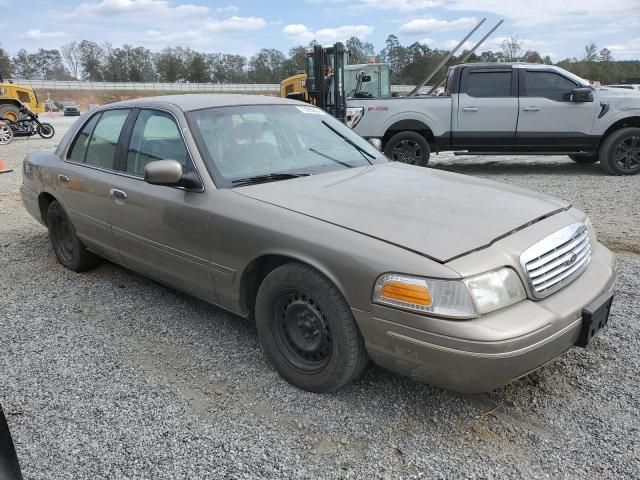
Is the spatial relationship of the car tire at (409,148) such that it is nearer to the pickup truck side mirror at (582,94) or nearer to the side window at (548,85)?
the side window at (548,85)

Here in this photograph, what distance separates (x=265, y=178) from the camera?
320 cm

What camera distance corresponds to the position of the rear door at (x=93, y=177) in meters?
3.98

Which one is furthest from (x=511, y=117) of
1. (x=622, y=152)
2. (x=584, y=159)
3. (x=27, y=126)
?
(x=27, y=126)

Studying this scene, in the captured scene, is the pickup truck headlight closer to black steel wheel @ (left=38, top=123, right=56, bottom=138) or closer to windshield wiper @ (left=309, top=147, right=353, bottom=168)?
windshield wiper @ (left=309, top=147, right=353, bottom=168)

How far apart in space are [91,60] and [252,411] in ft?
322

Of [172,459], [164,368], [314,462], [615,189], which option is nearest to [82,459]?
[172,459]

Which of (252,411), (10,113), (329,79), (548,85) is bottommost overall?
(252,411)

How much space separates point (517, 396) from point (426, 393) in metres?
0.48

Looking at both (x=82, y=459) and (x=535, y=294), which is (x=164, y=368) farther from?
(x=535, y=294)

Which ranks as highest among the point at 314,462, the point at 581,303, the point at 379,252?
the point at 379,252

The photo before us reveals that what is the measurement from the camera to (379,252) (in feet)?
7.77

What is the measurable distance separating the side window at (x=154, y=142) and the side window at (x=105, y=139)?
0.84ft

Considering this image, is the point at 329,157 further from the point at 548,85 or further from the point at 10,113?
the point at 10,113

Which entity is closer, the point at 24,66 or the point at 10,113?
the point at 10,113
